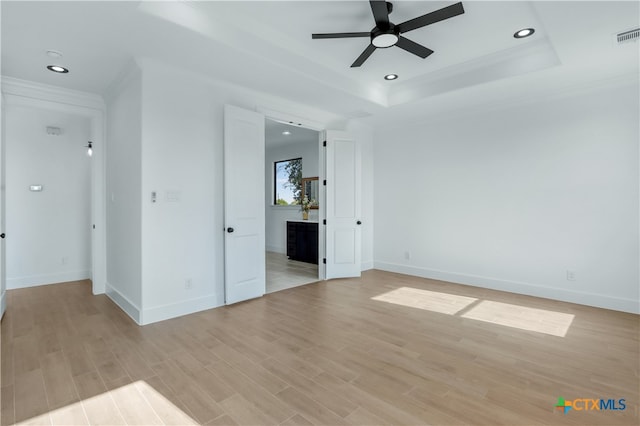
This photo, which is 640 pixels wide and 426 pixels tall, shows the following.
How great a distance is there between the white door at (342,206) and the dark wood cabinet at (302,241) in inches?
41.4

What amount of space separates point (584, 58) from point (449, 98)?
149 centimetres

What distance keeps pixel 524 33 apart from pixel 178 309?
4636 millimetres

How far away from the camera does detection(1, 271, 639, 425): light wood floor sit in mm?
1912

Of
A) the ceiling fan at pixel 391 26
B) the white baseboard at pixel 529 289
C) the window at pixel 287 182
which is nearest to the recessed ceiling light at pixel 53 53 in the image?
the ceiling fan at pixel 391 26

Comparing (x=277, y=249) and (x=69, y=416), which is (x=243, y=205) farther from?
(x=277, y=249)

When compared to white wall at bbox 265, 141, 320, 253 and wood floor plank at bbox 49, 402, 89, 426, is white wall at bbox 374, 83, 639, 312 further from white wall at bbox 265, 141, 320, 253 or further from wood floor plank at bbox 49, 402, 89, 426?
wood floor plank at bbox 49, 402, 89, 426

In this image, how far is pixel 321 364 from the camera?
248cm

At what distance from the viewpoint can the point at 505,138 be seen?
4.60 metres

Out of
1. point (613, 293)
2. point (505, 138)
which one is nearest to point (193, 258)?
point (505, 138)

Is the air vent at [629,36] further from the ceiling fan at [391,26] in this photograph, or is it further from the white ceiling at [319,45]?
the ceiling fan at [391,26]

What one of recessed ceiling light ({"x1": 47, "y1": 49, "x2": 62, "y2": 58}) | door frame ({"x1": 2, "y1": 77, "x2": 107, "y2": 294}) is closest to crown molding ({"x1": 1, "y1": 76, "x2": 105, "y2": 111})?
door frame ({"x1": 2, "y1": 77, "x2": 107, "y2": 294})

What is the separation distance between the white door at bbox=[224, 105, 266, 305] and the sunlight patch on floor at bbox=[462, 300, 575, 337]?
8.62 ft

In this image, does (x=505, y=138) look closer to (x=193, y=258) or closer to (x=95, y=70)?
(x=193, y=258)

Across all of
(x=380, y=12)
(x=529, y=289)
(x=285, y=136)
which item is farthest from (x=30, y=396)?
(x=285, y=136)
